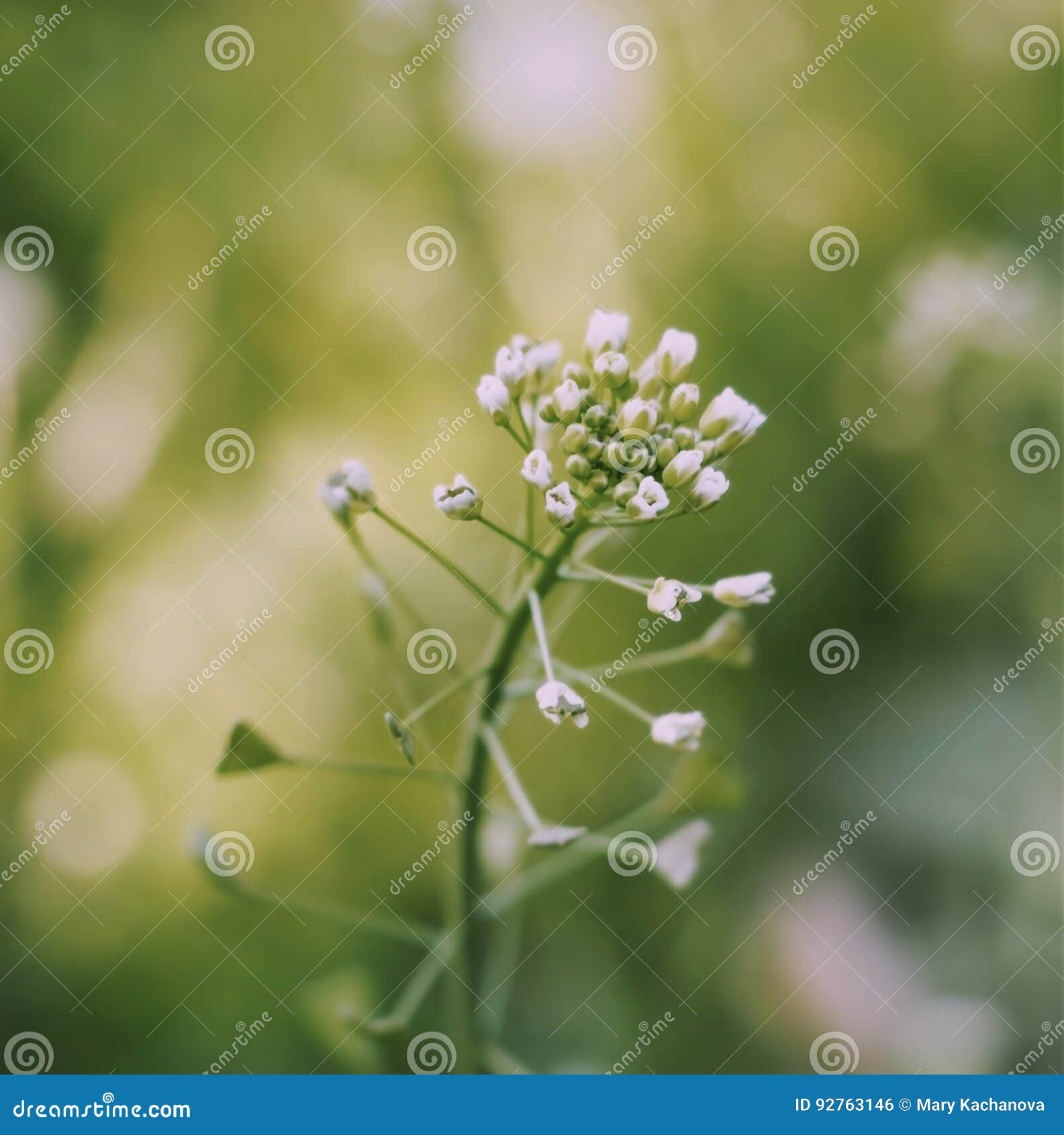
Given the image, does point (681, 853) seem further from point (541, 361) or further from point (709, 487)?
point (541, 361)

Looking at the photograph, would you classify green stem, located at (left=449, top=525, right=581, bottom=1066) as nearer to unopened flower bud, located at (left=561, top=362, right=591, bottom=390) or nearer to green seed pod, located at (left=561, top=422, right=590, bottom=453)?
green seed pod, located at (left=561, top=422, right=590, bottom=453)

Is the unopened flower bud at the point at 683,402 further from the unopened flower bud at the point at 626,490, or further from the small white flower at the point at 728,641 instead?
the small white flower at the point at 728,641

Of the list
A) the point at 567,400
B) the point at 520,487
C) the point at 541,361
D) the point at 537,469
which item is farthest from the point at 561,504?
the point at 520,487

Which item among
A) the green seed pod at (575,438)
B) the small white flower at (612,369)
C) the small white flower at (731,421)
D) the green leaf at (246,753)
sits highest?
the small white flower at (731,421)

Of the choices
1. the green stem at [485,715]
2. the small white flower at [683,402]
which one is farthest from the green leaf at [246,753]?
the small white flower at [683,402]

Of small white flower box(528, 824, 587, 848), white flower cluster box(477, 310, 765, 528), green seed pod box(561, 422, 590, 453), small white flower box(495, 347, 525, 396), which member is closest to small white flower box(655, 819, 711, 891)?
small white flower box(528, 824, 587, 848)

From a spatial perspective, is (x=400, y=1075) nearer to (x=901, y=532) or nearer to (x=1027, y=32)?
(x=901, y=532)
